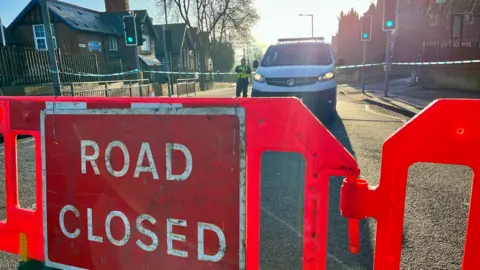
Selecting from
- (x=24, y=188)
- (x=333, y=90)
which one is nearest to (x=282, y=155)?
(x=333, y=90)

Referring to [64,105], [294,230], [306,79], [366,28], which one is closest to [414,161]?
[294,230]

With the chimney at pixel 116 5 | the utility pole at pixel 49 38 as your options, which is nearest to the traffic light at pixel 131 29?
the utility pole at pixel 49 38

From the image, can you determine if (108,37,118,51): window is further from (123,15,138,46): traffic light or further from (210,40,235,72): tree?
(210,40,235,72): tree

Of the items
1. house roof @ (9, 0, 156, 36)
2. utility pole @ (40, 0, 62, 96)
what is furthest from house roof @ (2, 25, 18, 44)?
utility pole @ (40, 0, 62, 96)

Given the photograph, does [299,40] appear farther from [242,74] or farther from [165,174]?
[165,174]

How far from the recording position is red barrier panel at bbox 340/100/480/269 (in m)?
1.42

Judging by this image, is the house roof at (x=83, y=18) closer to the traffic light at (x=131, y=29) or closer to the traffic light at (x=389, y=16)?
the traffic light at (x=131, y=29)

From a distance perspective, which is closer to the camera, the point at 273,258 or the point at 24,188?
the point at 273,258

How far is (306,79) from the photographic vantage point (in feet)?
25.8

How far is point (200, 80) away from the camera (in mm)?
36094

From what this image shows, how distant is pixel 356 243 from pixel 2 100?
7.46 feet

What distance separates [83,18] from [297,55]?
27.5 m

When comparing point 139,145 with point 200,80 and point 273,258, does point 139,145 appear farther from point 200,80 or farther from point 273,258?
point 200,80

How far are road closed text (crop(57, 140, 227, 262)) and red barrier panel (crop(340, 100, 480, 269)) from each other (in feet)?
2.39
